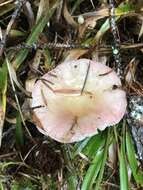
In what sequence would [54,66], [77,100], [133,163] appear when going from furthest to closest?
[54,66] → [133,163] → [77,100]

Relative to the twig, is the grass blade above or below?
Answer: below

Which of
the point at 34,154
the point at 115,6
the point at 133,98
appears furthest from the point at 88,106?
the point at 115,6

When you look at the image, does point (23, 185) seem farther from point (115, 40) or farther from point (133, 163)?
point (115, 40)

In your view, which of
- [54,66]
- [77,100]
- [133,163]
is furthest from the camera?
[54,66]

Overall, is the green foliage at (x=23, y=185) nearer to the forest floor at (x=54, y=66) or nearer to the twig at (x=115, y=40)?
the forest floor at (x=54, y=66)

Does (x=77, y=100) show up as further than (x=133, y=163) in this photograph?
No

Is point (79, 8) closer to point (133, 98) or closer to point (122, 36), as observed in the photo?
point (122, 36)

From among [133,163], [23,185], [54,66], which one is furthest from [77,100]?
[23,185]

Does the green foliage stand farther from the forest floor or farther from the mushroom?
the mushroom

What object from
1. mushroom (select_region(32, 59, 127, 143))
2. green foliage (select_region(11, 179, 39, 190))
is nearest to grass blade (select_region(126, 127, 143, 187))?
mushroom (select_region(32, 59, 127, 143))
